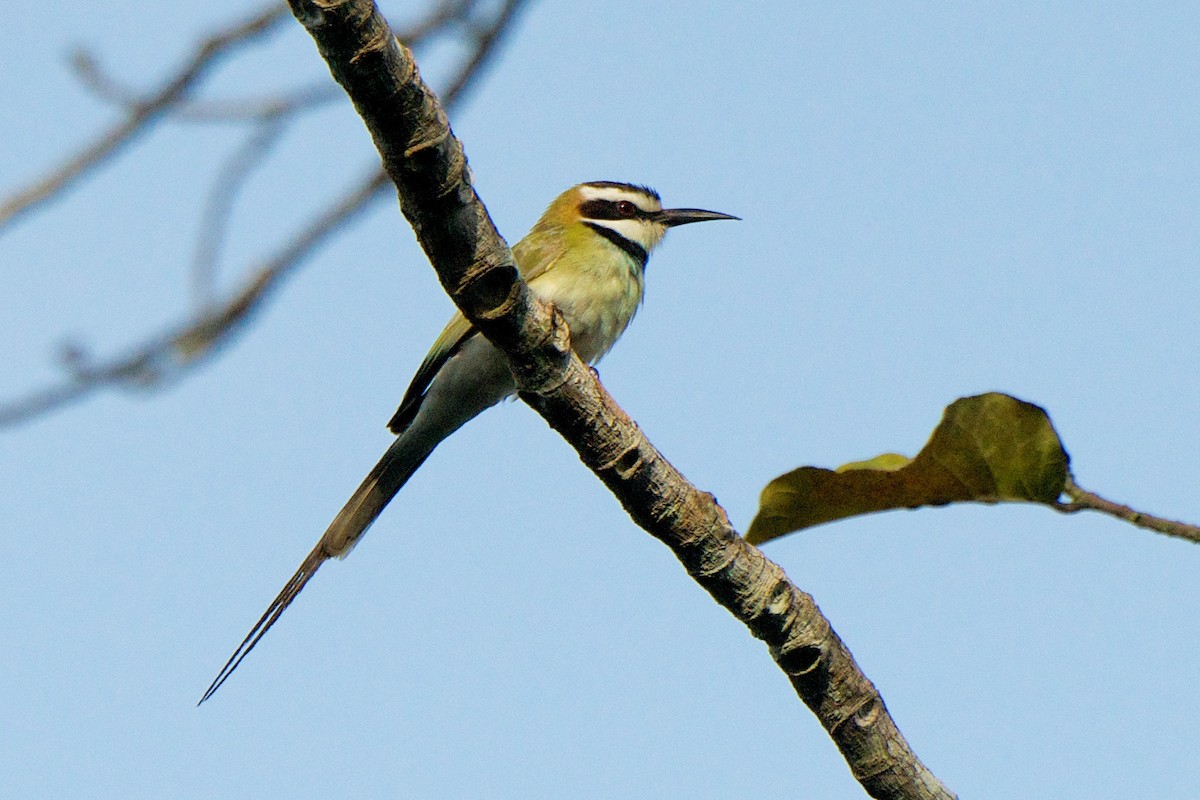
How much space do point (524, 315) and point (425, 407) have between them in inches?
84.4

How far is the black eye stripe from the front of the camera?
19.0ft

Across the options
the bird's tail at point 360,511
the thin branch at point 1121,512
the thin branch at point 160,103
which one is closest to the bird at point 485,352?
the bird's tail at point 360,511

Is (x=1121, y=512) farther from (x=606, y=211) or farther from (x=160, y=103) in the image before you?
(x=606, y=211)

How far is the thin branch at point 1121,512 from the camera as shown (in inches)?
64.7

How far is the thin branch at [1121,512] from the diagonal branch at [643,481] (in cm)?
96

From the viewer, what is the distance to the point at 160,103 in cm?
337

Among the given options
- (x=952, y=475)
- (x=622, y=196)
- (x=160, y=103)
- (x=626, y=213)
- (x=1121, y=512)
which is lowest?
(x=1121, y=512)

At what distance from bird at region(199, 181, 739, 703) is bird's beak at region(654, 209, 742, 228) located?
222 millimetres

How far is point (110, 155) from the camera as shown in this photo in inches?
129

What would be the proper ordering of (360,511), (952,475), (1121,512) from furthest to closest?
(360,511) → (952,475) → (1121,512)

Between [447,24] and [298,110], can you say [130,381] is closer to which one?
[298,110]

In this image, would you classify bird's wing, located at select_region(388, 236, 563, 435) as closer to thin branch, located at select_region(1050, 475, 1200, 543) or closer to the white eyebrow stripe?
the white eyebrow stripe

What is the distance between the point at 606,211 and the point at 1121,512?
4.20m

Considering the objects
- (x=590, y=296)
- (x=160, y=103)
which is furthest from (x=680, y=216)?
(x=160, y=103)
